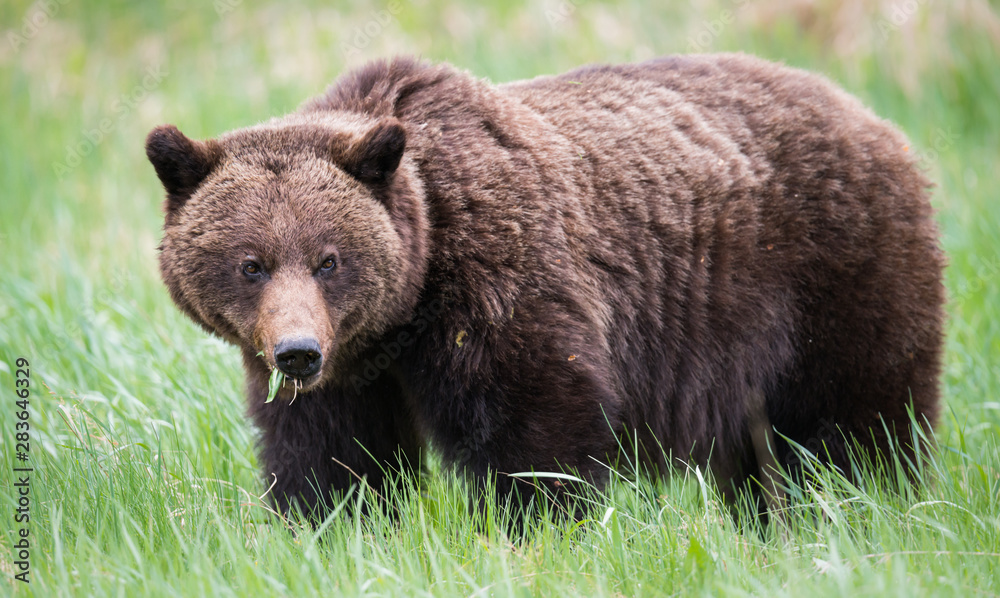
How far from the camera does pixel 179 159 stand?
13.3 feet

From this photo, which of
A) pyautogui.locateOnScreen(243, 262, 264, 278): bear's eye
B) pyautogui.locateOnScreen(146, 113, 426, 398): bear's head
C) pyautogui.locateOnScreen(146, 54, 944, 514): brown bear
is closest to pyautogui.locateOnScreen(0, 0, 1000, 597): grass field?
pyautogui.locateOnScreen(146, 54, 944, 514): brown bear

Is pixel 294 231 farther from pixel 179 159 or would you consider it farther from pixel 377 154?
pixel 179 159

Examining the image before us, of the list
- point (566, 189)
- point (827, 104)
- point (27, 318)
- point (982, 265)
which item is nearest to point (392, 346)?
point (566, 189)

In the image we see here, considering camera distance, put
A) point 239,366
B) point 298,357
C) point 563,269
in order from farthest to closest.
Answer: point 239,366
point 563,269
point 298,357

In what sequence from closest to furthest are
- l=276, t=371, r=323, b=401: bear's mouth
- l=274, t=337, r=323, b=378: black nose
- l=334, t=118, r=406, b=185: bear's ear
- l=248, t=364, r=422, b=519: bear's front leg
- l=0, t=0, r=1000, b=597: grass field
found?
l=0, t=0, r=1000, b=597: grass field
l=274, t=337, r=323, b=378: black nose
l=276, t=371, r=323, b=401: bear's mouth
l=334, t=118, r=406, b=185: bear's ear
l=248, t=364, r=422, b=519: bear's front leg

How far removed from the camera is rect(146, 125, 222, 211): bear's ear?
400 cm

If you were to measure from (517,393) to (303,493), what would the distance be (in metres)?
1.18

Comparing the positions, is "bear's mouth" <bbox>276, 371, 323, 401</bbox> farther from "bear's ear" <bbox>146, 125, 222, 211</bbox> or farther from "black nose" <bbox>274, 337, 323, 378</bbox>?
"bear's ear" <bbox>146, 125, 222, 211</bbox>

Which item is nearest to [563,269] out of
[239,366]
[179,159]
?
[179,159]

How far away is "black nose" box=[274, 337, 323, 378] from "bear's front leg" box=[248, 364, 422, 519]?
2.22 feet

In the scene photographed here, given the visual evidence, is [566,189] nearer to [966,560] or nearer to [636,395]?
[636,395]

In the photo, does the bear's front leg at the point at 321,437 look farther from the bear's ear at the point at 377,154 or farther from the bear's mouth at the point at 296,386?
the bear's ear at the point at 377,154

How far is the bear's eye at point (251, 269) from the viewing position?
3.91 metres

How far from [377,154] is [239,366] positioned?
280 centimetres
